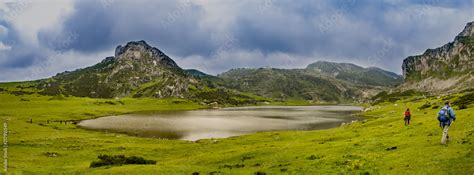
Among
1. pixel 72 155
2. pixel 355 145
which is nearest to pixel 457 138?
pixel 355 145

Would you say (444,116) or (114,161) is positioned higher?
(444,116)

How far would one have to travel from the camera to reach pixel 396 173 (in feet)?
89.8

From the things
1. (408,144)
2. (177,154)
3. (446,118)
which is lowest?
(177,154)

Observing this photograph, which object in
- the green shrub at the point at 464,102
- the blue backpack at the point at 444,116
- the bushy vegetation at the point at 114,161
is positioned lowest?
the bushy vegetation at the point at 114,161

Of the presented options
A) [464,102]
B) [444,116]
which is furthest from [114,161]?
[464,102]

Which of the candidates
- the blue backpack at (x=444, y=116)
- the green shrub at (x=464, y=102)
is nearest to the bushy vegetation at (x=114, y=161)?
the blue backpack at (x=444, y=116)

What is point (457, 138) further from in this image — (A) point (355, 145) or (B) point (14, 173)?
(B) point (14, 173)

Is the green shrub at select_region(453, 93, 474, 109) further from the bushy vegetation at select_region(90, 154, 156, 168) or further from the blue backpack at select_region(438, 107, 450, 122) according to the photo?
the bushy vegetation at select_region(90, 154, 156, 168)

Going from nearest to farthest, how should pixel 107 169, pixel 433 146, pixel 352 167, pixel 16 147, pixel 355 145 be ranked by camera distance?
1. pixel 352 167
2. pixel 433 146
3. pixel 107 169
4. pixel 355 145
5. pixel 16 147

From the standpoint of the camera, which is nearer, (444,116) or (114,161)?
(444,116)

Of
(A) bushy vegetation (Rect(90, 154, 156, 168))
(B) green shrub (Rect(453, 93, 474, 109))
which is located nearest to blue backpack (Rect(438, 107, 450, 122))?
(A) bushy vegetation (Rect(90, 154, 156, 168))

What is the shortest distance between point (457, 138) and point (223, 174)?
2267 centimetres

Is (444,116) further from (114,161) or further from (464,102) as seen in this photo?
(464,102)

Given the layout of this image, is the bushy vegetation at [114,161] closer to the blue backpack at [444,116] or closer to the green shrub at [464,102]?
the blue backpack at [444,116]
